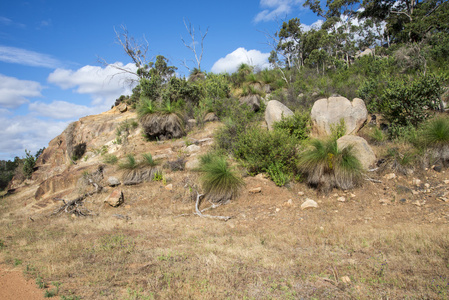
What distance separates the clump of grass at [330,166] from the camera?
24.9 feet

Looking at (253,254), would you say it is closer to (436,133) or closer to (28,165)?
(436,133)

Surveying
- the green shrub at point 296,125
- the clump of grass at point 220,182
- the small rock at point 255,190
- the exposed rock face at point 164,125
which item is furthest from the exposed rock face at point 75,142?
the small rock at point 255,190

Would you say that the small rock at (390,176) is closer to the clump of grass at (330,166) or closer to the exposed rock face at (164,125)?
the clump of grass at (330,166)

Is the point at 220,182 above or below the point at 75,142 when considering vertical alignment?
below

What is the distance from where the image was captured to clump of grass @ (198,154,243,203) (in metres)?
8.41

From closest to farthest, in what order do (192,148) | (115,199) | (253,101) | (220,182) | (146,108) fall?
(220,182), (115,199), (192,148), (146,108), (253,101)

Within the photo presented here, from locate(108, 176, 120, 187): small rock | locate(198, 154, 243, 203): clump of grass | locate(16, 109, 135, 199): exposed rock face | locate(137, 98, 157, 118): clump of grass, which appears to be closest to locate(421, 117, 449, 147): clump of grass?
locate(198, 154, 243, 203): clump of grass

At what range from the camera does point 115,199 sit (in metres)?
9.33

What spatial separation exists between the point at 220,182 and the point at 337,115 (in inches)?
223

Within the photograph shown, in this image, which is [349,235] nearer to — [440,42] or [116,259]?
[116,259]

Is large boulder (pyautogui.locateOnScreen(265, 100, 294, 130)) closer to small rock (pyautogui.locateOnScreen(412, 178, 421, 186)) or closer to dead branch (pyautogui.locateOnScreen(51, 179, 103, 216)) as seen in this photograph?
small rock (pyautogui.locateOnScreen(412, 178, 421, 186))

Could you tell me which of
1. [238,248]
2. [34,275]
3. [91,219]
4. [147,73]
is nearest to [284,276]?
[238,248]

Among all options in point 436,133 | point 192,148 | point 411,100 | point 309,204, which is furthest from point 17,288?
point 411,100

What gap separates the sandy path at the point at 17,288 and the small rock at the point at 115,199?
5051 millimetres
